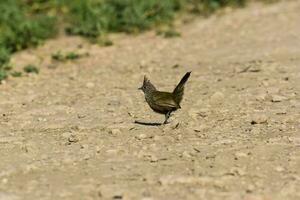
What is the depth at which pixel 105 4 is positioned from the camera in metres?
Answer: 10.6

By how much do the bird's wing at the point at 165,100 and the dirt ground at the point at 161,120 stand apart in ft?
0.68

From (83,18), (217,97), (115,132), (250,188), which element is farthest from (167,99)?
(83,18)

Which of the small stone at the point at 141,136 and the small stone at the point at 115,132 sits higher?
the small stone at the point at 141,136

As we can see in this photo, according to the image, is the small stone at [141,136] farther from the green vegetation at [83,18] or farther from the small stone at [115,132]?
the green vegetation at [83,18]

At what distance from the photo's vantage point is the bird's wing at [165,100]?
6.02 meters

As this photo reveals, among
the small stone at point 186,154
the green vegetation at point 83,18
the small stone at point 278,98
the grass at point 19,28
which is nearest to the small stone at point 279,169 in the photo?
the small stone at point 186,154

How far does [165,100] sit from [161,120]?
0.50 m

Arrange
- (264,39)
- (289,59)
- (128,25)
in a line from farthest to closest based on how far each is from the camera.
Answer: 1. (128,25)
2. (264,39)
3. (289,59)

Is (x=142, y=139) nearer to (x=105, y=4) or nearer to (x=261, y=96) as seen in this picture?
(x=261, y=96)

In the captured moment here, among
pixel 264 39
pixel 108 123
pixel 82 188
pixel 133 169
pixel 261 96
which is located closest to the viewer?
pixel 82 188

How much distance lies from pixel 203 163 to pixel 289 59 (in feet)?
11.2

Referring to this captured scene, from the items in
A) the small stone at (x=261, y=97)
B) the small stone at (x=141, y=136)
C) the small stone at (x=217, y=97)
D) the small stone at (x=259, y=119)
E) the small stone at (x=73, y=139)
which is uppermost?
the small stone at (x=73, y=139)

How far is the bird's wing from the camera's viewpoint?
602 cm

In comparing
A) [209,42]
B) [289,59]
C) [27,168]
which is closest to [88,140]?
[27,168]
